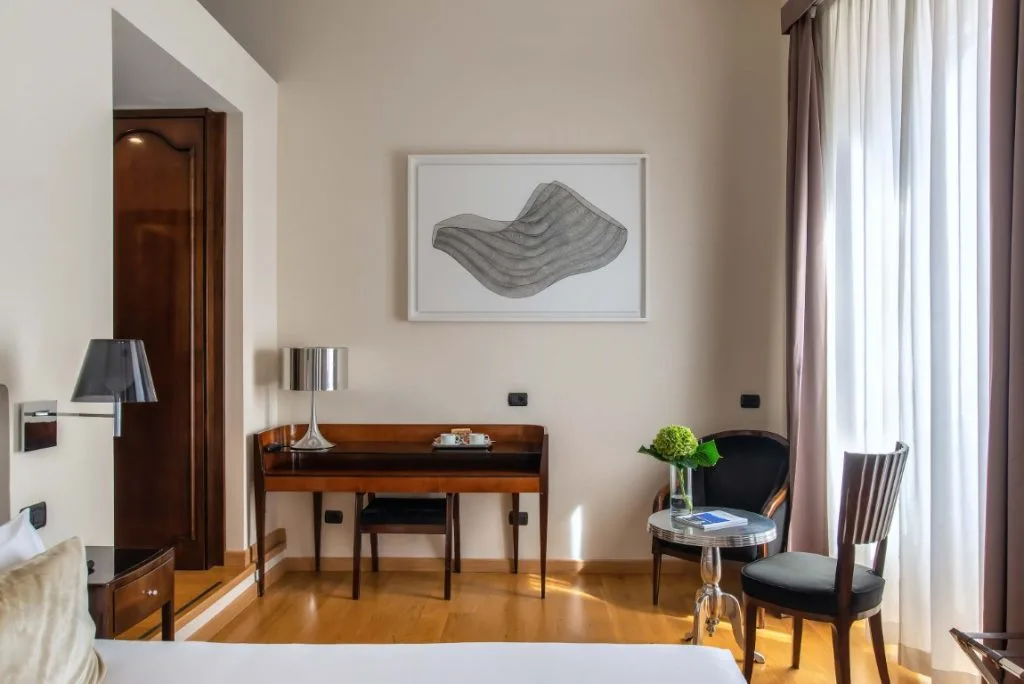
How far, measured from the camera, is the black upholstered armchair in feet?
12.2

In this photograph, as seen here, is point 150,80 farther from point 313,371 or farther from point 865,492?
point 865,492

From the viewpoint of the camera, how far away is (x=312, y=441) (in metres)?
4.14

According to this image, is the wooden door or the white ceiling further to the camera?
the wooden door

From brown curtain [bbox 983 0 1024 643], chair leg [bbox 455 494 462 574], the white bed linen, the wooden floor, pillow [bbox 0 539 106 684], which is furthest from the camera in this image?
chair leg [bbox 455 494 462 574]

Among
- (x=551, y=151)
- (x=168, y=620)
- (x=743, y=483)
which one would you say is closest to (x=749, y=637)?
(x=743, y=483)

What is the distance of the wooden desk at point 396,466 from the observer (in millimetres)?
3848

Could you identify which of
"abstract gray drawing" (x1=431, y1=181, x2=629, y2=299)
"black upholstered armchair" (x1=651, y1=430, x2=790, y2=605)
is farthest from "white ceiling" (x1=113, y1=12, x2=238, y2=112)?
"black upholstered armchair" (x1=651, y1=430, x2=790, y2=605)

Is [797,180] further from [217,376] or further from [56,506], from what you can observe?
[56,506]

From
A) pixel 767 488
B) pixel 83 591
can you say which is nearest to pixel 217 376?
pixel 83 591

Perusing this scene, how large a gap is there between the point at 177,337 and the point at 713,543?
114 inches

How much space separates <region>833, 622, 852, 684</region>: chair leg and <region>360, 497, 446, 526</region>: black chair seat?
192 cm

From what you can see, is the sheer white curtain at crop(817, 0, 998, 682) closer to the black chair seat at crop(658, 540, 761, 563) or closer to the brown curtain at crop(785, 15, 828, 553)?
the brown curtain at crop(785, 15, 828, 553)

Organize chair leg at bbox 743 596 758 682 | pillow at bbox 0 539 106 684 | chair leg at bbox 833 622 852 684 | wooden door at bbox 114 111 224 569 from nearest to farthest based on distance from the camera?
pillow at bbox 0 539 106 684, chair leg at bbox 833 622 852 684, chair leg at bbox 743 596 758 682, wooden door at bbox 114 111 224 569

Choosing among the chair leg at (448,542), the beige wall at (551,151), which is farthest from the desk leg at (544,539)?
the chair leg at (448,542)
